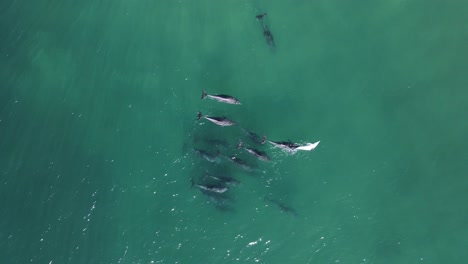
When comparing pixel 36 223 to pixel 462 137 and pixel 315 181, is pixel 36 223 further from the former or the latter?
pixel 462 137

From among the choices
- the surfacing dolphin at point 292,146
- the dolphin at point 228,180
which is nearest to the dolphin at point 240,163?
the dolphin at point 228,180

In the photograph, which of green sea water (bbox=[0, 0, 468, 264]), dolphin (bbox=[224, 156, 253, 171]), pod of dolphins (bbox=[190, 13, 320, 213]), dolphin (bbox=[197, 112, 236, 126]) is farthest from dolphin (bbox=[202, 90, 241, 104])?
dolphin (bbox=[224, 156, 253, 171])

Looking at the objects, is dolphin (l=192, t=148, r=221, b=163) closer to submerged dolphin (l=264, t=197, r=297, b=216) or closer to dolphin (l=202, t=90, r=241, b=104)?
dolphin (l=202, t=90, r=241, b=104)

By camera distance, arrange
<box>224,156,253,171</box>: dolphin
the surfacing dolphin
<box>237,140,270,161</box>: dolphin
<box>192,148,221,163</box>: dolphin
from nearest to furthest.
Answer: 1. <box>237,140,270,161</box>: dolphin
2. the surfacing dolphin
3. <box>224,156,253,171</box>: dolphin
4. <box>192,148,221,163</box>: dolphin

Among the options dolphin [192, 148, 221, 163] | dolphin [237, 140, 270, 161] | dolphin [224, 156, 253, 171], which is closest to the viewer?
dolphin [237, 140, 270, 161]

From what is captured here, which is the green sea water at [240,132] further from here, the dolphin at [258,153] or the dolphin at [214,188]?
the dolphin at [214,188]

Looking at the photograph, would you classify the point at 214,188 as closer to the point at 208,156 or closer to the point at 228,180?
the point at 228,180

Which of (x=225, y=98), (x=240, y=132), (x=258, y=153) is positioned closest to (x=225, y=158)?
(x=240, y=132)
